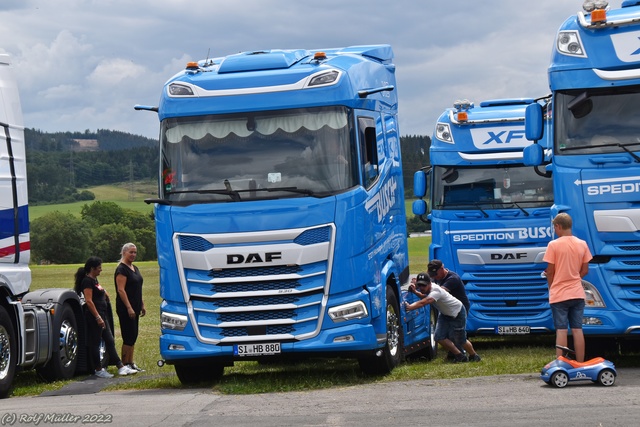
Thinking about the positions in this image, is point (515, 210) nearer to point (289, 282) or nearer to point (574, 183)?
point (574, 183)

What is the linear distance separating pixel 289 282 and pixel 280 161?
136cm

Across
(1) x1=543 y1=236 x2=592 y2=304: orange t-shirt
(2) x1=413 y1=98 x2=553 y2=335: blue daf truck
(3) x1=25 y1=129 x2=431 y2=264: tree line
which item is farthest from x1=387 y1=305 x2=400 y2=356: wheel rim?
(3) x1=25 y1=129 x2=431 y2=264: tree line

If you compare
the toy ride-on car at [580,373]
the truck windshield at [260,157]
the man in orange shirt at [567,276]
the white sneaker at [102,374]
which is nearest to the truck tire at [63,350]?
the white sneaker at [102,374]

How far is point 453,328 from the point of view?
52.3ft

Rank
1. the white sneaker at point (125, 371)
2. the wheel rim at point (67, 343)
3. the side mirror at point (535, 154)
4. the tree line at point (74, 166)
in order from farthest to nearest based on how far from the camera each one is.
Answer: the tree line at point (74, 166) → the white sneaker at point (125, 371) → the wheel rim at point (67, 343) → the side mirror at point (535, 154)

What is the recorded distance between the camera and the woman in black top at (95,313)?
15602mm

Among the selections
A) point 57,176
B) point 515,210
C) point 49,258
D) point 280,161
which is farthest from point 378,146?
point 57,176

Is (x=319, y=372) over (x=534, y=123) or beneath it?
beneath

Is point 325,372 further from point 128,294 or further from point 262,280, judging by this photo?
point 128,294

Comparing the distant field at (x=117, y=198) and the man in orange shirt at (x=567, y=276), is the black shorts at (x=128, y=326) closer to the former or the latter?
the man in orange shirt at (x=567, y=276)

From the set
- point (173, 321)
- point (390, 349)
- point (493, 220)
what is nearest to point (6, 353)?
point (173, 321)

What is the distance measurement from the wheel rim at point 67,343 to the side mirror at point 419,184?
20.0 ft

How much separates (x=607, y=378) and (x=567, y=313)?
47.8 inches

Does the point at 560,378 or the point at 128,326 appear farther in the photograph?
the point at 128,326
